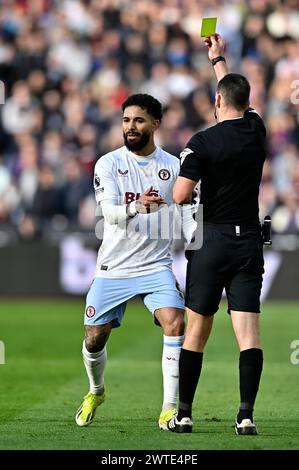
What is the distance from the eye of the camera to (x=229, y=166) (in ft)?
28.2

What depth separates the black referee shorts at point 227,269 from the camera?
341 inches

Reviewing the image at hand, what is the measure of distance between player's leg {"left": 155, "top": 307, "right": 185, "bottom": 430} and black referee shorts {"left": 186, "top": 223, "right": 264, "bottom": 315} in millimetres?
498

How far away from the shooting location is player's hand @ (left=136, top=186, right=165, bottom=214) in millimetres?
8898

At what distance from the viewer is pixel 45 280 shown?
21375 millimetres

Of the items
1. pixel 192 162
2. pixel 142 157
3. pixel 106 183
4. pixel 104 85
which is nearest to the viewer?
pixel 192 162

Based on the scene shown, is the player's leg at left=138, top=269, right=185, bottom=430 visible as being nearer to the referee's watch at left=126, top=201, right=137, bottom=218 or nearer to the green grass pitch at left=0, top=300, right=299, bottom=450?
the green grass pitch at left=0, top=300, right=299, bottom=450

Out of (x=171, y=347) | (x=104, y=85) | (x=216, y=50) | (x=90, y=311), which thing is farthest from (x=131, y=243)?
(x=104, y=85)

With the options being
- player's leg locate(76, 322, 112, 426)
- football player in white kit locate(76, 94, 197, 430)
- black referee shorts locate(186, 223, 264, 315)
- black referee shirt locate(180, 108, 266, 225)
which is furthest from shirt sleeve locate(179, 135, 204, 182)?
player's leg locate(76, 322, 112, 426)

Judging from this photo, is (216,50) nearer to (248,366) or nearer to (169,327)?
(169,327)

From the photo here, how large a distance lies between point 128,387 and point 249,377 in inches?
146

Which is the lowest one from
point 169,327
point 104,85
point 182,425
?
point 182,425
